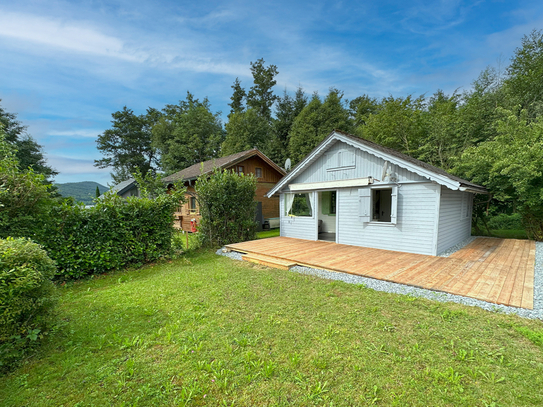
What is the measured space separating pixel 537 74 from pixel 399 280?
19216 millimetres

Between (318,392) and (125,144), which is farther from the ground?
(125,144)

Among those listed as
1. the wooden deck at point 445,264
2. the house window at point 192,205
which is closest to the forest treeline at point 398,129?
the wooden deck at point 445,264

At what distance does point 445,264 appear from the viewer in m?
5.86

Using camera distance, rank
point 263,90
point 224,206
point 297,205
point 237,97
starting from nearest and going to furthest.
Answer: point 224,206
point 297,205
point 263,90
point 237,97

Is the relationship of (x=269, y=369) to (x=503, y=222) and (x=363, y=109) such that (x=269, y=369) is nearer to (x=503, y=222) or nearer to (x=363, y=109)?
(x=503, y=222)

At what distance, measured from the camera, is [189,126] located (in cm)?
2709

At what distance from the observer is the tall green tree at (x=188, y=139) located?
26.3m

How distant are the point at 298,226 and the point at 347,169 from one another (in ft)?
10.5

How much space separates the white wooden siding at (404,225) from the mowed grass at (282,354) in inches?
141

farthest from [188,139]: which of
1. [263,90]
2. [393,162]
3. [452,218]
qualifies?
[452,218]

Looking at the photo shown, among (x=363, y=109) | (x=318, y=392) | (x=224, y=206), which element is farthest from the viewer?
(x=363, y=109)

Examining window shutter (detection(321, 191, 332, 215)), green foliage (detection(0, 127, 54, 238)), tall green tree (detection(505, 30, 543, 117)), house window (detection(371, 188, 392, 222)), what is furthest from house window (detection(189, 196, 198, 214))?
tall green tree (detection(505, 30, 543, 117))

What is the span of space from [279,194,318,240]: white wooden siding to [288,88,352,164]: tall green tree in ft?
37.8

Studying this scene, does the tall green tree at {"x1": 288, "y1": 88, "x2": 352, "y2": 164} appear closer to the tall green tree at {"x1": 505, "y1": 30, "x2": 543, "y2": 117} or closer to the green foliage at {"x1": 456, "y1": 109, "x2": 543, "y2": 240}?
the tall green tree at {"x1": 505, "y1": 30, "x2": 543, "y2": 117}
